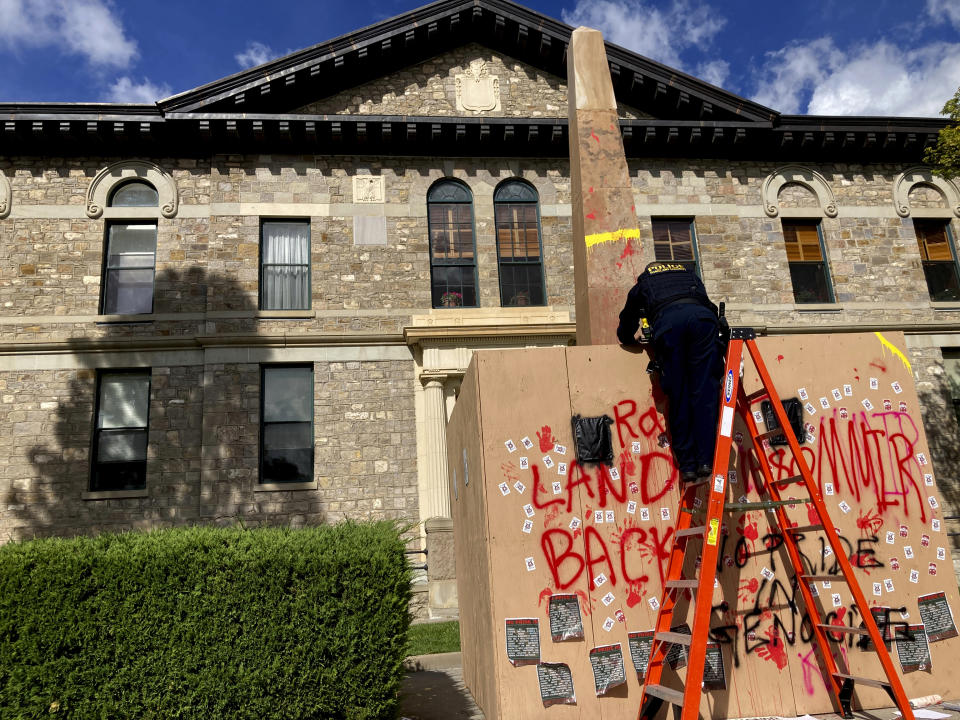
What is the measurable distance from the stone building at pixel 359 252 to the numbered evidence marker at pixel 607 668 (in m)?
8.46

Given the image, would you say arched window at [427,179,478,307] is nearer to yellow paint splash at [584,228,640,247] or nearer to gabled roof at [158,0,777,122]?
gabled roof at [158,0,777,122]

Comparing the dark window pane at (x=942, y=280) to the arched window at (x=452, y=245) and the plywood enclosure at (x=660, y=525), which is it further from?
the plywood enclosure at (x=660, y=525)

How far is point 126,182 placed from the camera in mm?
15258

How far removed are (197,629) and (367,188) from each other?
12.2 metres

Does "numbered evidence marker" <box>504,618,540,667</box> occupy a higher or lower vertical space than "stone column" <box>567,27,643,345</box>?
lower

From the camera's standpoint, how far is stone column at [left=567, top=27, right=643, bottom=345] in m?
6.28

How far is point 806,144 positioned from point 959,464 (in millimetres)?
8052

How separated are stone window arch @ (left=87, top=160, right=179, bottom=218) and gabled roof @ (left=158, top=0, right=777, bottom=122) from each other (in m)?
1.42

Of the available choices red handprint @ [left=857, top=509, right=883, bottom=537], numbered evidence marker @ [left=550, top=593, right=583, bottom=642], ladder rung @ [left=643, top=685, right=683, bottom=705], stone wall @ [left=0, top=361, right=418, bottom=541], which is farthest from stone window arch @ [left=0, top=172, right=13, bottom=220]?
red handprint @ [left=857, top=509, right=883, bottom=537]

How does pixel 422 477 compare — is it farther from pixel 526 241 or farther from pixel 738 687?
pixel 738 687

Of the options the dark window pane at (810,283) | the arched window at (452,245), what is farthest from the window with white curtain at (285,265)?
the dark window pane at (810,283)

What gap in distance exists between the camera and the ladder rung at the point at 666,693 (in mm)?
4027

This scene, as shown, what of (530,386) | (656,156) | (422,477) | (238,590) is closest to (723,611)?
(530,386)

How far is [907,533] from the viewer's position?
205 inches
